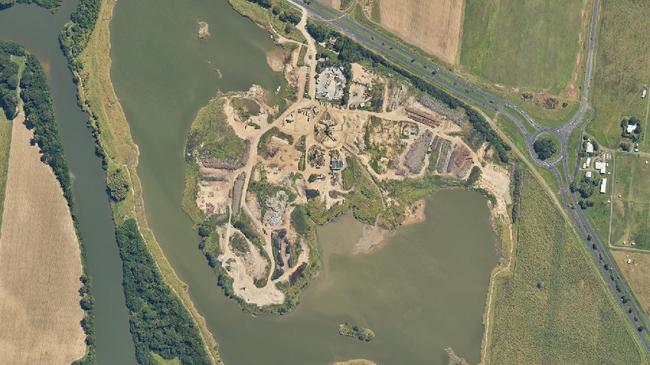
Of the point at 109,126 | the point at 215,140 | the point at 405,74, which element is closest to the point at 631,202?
the point at 405,74

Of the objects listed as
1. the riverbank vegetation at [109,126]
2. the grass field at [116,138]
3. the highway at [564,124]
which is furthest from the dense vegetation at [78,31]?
the highway at [564,124]

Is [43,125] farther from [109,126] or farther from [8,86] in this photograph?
[109,126]

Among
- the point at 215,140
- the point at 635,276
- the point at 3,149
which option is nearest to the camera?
the point at 3,149

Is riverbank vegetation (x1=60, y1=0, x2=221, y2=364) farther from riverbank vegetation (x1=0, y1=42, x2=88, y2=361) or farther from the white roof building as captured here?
the white roof building

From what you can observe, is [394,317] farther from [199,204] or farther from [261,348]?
[199,204]

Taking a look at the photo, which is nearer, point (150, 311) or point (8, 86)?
point (8, 86)

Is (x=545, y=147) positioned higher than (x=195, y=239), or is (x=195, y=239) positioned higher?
(x=545, y=147)

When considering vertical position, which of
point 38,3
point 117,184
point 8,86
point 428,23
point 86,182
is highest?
point 428,23

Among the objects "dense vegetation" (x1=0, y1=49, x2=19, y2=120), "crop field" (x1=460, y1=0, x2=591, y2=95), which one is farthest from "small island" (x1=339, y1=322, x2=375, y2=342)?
"dense vegetation" (x1=0, y1=49, x2=19, y2=120)
